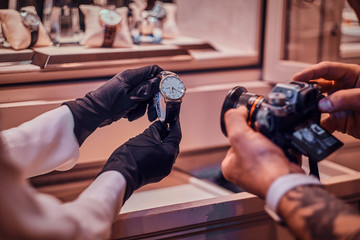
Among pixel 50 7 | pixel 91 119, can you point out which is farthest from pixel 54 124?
pixel 50 7

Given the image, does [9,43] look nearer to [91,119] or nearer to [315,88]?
[91,119]

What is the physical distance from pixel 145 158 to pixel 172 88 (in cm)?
A: 13

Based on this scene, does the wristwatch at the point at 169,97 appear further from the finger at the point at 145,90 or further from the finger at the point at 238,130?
the finger at the point at 238,130

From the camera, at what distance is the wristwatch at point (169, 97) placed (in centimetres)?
55

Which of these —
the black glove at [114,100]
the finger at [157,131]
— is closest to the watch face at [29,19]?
the black glove at [114,100]

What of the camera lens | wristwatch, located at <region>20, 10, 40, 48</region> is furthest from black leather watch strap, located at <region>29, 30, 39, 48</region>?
the camera lens

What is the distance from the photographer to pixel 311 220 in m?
0.34

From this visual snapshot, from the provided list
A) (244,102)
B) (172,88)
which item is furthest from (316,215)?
(172,88)

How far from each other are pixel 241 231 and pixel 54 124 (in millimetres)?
328

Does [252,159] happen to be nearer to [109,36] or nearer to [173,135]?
[173,135]

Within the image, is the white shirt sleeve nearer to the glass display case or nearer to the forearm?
the forearm

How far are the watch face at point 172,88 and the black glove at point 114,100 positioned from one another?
0.03 meters

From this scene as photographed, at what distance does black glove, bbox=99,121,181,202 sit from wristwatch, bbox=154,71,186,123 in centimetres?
2

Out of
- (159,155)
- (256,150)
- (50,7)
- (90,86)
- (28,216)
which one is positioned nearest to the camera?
(28,216)
